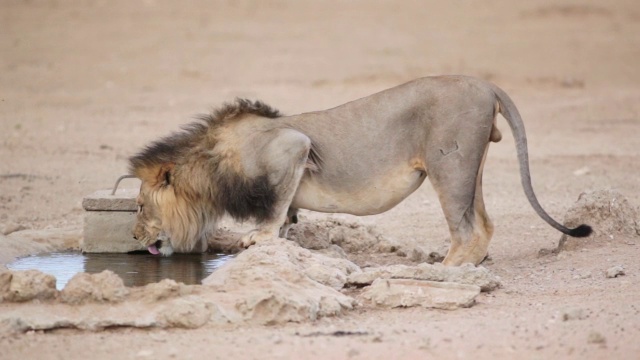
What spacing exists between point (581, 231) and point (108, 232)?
3593 millimetres

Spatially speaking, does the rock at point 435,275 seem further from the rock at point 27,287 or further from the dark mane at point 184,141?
the rock at point 27,287

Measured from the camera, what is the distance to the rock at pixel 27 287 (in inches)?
285

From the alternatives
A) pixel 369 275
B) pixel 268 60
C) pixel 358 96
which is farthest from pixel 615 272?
pixel 268 60

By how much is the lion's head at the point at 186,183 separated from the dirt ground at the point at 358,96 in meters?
1.68

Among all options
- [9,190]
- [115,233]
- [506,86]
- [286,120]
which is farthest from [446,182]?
[506,86]

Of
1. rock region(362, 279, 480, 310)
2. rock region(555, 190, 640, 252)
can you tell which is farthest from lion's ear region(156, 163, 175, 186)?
rock region(555, 190, 640, 252)

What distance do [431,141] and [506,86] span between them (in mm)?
14970

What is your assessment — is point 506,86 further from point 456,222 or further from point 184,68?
point 456,222

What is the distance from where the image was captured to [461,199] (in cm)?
872

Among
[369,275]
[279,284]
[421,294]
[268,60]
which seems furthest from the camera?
[268,60]

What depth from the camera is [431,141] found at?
28.7ft

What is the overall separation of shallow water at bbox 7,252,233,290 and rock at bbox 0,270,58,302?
0.70m

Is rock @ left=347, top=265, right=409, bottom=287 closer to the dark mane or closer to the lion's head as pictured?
the lion's head

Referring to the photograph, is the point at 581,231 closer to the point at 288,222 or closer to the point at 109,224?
the point at 288,222
